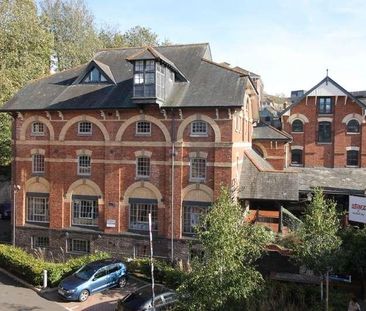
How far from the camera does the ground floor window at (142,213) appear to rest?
25.9 meters

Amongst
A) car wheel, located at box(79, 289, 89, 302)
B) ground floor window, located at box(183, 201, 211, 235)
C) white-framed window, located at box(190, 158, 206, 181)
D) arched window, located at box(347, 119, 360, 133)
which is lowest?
car wheel, located at box(79, 289, 89, 302)

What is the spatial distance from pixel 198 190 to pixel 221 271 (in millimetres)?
11889

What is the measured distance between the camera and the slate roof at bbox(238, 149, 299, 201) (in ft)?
80.5

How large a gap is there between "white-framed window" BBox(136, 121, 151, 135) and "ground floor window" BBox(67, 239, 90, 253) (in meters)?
7.80

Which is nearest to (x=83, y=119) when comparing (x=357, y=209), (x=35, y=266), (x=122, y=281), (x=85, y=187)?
(x=85, y=187)

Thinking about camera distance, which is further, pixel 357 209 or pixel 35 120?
pixel 35 120

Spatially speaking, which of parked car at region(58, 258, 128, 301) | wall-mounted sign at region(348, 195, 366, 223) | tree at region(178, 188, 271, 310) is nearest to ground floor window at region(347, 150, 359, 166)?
wall-mounted sign at region(348, 195, 366, 223)

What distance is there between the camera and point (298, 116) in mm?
38188

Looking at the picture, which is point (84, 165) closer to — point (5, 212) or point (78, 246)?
point (78, 246)

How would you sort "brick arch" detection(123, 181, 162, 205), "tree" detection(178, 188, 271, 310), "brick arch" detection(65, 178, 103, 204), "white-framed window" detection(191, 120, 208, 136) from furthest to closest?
1. "brick arch" detection(65, 178, 103, 204)
2. "brick arch" detection(123, 181, 162, 205)
3. "white-framed window" detection(191, 120, 208, 136)
4. "tree" detection(178, 188, 271, 310)

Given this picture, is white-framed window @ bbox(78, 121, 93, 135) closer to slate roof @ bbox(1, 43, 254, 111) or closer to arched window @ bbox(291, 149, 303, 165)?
slate roof @ bbox(1, 43, 254, 111)

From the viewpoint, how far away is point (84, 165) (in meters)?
27.1

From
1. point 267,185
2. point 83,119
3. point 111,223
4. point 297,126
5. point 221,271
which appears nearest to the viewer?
point 221,271

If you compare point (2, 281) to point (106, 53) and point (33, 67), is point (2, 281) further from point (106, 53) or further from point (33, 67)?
point (33, 67)
